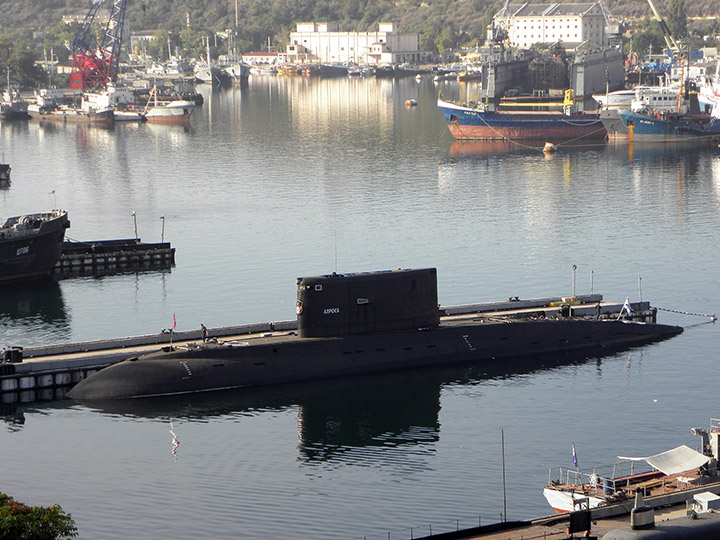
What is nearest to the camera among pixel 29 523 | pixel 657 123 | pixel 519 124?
pixel 29 523

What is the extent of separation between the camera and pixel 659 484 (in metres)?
34.0

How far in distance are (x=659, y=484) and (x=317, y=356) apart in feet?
63.1

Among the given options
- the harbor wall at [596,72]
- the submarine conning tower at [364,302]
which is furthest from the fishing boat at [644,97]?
the submarine conning tower at [364,302]

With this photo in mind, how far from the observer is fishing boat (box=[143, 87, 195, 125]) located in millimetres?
164500

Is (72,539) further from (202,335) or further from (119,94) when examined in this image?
(119,94)

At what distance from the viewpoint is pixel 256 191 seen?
10531 cm

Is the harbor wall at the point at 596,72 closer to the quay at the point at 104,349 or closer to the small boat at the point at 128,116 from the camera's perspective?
the small boat at the point at 128,116

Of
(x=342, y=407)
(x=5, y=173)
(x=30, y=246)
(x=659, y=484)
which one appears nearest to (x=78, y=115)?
(x=5, y=173)

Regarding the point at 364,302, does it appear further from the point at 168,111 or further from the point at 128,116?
the point at 128,116

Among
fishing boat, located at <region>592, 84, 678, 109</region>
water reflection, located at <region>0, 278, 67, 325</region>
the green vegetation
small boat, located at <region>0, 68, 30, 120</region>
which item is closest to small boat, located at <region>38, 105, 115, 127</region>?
small boat, located at <region>0, 68, 30, 120</region>

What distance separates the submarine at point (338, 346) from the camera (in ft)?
159

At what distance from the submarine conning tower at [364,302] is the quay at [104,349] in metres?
3.32

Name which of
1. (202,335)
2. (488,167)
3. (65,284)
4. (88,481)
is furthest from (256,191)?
(88,481)

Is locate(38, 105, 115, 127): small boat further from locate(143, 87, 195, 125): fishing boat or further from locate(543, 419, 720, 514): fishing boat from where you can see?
locate(543, 419, 720, 514): fishing boat
